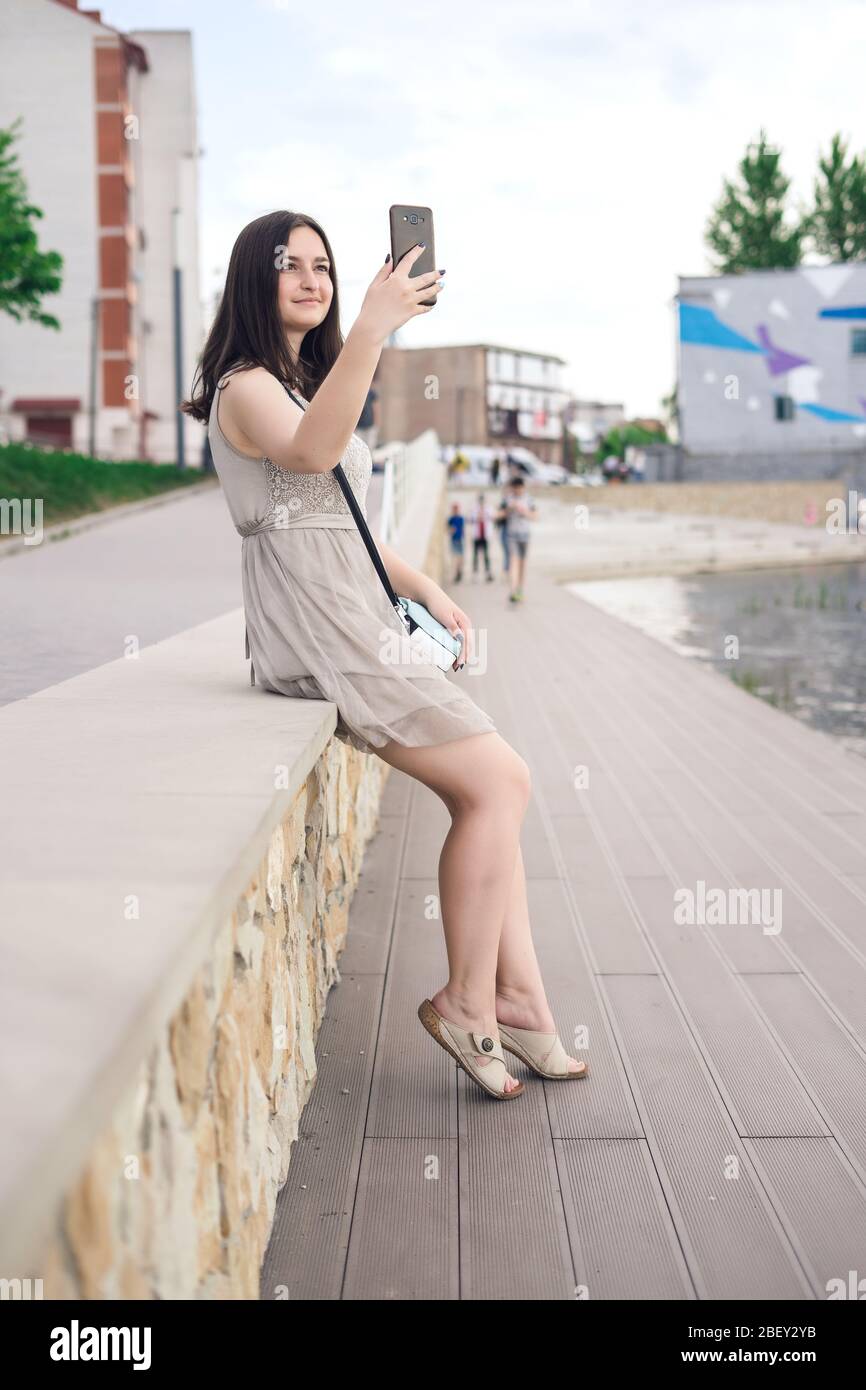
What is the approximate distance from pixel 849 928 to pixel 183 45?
50.9 meters

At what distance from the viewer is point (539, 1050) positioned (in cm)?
307

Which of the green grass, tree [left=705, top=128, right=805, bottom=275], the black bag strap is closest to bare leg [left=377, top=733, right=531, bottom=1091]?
the black bag strap

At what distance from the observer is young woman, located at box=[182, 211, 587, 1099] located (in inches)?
109

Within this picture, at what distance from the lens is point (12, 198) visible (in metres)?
20.4

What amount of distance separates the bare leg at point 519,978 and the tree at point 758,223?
6623 centimetres

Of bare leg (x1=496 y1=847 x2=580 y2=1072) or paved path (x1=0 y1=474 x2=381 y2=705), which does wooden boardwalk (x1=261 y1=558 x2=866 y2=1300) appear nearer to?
bare leg (x1=496 y1=847 x2=580 y2=1072)

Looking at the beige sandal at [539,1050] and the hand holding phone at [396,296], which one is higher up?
the hand holding phone at [396,296]

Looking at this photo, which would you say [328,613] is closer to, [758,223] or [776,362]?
[776,362]

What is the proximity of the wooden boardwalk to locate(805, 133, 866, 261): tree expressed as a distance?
6606 cm

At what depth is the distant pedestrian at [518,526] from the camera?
16.8 metres

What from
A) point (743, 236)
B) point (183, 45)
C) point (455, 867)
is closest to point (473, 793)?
point (455, 867)

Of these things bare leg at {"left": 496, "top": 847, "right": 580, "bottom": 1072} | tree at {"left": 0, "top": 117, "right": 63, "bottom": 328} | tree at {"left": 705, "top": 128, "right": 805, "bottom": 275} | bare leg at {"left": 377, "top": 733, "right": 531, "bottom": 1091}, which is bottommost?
bare leg at {"left": 496, "top": 847, "right": 580, "bottom": 1072}

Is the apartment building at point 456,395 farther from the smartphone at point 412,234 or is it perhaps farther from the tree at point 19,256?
the smartphone at point 412,234

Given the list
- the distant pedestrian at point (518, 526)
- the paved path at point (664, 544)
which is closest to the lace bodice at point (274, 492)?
the distant pedestrian at point (518, 526)
